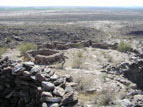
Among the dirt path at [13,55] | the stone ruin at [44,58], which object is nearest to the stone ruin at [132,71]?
the stone ruin at [44,58]

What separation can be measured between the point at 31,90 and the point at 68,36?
34.4 meters

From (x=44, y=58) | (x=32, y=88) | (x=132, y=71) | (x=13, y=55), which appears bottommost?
(x=132, y=71)

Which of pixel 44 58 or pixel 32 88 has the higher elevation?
pixel 32 88

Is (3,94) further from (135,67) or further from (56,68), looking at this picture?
(135,67)

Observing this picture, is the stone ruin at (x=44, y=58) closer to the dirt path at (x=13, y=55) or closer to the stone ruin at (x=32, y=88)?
the dirt path at (x=13, y=55)

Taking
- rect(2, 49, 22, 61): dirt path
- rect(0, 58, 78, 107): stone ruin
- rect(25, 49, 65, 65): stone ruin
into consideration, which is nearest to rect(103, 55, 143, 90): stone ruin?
rect(25, 49, 65, 65): stone ruin

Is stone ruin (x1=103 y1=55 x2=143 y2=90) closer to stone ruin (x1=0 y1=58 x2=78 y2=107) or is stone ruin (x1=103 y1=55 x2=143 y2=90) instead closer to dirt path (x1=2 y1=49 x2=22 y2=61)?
stone ruin (x1=0 y1=58 x2=78 y2=107)

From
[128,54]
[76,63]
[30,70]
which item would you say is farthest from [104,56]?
[30,70]

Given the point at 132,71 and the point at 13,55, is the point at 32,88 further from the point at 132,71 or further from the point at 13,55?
the point at 13,55

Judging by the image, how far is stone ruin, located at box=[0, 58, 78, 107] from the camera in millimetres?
7160

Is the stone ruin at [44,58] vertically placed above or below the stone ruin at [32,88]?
below

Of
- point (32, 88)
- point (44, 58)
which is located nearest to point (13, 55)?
point (44, 58)

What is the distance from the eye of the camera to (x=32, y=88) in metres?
8.20

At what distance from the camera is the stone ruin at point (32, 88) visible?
23.5 ft
